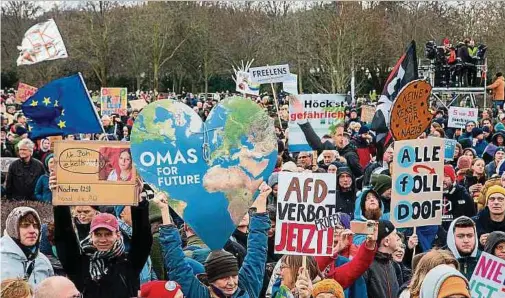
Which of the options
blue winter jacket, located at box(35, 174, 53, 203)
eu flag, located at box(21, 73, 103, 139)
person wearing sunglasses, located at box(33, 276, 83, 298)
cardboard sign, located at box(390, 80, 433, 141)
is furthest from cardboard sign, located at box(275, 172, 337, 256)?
blue winter jacket, located at box(35, 174, 53, 203)

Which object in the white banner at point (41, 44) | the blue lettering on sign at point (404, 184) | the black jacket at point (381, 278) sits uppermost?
the white banner at point (41, 44)

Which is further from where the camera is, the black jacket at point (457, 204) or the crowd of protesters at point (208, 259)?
the black jacket at point (457, 204)

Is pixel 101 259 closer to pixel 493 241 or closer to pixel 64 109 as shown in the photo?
pixel 493 241

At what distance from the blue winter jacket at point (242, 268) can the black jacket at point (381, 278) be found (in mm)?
872

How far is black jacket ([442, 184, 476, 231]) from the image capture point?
8.63 meters

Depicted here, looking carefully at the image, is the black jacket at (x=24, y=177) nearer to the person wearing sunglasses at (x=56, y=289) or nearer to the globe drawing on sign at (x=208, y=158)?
the globe drawing on sign at (x=208, y=158)

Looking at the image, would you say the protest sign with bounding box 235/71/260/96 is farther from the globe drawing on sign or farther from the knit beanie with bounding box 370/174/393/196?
the globe drawing on sign

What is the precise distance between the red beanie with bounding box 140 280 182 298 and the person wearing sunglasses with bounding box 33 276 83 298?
57 centimetres

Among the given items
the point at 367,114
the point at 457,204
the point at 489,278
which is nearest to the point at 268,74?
the point at 367,114

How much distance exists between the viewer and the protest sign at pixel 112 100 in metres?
21.9

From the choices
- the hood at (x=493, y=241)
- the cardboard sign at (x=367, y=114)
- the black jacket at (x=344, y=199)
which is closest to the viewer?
the hood at (x=493, y=241)

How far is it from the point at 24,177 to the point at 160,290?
20.9 ft

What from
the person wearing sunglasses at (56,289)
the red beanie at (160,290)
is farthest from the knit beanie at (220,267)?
the person wearing sunglasses at (56,289)

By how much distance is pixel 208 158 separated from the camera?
5.72 metres
